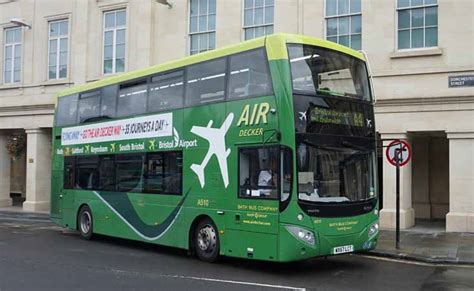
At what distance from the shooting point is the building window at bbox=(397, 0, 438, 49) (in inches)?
642

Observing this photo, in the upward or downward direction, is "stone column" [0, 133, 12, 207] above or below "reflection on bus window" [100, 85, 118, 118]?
below

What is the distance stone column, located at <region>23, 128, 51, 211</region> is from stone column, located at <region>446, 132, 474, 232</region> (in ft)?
54.6

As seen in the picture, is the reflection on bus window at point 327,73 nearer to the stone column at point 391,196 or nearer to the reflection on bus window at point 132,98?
the reflection on bus window at point 132,98

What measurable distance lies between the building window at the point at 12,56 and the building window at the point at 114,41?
5.29 meters

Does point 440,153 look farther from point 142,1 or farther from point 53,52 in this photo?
point 53,52

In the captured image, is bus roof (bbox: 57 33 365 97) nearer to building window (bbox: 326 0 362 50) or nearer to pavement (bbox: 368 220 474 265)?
pavement (bbox: 368 220 474 265)

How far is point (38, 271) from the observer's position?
32.6 ft

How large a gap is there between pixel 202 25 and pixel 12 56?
10.5 metres

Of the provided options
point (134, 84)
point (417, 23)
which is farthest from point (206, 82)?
point (417, 23)

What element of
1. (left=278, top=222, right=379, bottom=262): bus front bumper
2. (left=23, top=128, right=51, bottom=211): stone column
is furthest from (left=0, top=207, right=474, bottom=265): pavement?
(left=23, top=128, right=51, bottom=211): stone column

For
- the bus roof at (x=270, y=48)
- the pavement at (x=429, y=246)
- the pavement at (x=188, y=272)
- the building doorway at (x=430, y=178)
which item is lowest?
the pavement at (x=188, y=272)

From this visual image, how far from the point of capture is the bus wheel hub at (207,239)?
10969mm

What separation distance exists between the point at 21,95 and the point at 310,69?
18.6 m

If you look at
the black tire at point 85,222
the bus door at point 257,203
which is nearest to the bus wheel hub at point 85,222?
the black tire at point 85,222
